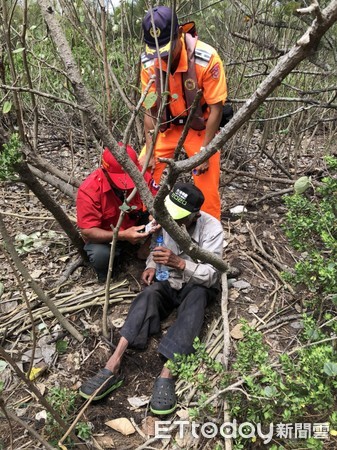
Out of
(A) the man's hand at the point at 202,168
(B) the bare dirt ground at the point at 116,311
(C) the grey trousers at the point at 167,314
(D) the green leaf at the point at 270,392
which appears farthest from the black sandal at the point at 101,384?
(A) the man's hand at the point at 202,168

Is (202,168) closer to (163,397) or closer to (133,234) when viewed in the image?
(133,234)

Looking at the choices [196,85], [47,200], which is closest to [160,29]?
[196,85]

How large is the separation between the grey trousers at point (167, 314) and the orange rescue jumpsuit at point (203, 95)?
0.88m

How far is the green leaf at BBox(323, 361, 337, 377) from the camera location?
5.33 feet

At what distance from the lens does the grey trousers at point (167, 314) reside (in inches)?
99.2

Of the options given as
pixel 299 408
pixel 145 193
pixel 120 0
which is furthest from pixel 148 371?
pixel 120 0

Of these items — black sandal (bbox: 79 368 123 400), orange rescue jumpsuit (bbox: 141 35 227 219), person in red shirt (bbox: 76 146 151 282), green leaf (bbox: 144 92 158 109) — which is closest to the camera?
green leaf (bbox: 144 92 158 109)

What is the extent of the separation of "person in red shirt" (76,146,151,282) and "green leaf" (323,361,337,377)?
157 cm

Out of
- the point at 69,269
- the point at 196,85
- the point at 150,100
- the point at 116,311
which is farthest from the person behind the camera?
the point at 69,269

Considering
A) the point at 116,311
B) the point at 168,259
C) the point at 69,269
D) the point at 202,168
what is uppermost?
the point at 202,168

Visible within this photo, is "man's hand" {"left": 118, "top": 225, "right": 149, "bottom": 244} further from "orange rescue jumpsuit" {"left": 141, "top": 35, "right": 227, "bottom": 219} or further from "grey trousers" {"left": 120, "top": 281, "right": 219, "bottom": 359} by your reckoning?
"orange rescue jumpsuit" {"left": 141, "top": 35, "right": 227, "bottom": 219}

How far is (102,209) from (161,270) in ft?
2.11

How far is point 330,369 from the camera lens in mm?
1638

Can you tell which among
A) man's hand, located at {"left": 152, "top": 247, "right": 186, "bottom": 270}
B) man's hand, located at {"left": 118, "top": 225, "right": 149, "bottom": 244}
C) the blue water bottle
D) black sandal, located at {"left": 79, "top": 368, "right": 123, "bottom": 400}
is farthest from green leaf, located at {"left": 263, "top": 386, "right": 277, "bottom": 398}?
man's hand, located at {"left": 118, "top": 225, "right": 149, "bottom": 244}
